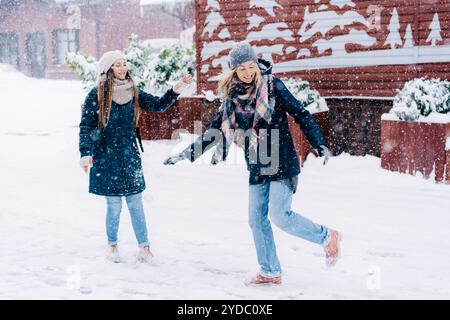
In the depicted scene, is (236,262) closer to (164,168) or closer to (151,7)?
(164,168)

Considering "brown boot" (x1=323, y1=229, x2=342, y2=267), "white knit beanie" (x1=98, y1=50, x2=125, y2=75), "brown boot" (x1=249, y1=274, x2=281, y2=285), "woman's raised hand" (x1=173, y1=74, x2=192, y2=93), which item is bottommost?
"brown boot" (x1=249, y1=274, x2=281, y2=285)

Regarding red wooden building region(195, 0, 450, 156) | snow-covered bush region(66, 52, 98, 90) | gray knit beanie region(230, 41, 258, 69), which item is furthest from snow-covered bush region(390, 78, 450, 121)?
snow-covered bush region(66, 52, 98, 90)

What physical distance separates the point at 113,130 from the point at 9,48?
36.7 metres

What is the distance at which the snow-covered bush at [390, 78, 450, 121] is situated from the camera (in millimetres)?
9055

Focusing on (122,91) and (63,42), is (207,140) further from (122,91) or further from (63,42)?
(63,42)

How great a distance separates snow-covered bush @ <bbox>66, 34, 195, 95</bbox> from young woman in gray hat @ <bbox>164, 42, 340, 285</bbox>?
8.42 meters

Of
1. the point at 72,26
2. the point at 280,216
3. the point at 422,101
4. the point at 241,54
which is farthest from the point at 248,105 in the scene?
the point at 72,26

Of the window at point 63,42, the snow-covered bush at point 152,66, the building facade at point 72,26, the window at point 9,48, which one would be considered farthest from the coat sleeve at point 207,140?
the window at point 9,48

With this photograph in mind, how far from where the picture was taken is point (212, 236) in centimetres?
643

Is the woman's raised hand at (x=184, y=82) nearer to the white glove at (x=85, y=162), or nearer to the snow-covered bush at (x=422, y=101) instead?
the white glove at (x=85, y=162)

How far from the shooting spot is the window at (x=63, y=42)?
37.0 meters

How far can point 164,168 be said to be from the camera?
33.6ft

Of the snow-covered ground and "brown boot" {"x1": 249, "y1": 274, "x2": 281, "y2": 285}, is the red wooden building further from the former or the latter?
"brown boot" {"x1": 249, "y1": 274, "x2": 281, "y2": 285}

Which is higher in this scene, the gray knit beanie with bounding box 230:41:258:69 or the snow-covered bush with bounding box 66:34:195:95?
the gray knit beanie with bounding box 230:41:258:69
